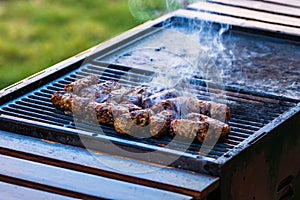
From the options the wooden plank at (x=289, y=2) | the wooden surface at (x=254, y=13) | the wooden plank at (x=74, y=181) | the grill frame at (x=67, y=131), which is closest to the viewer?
the wooden plank at (x=74, y=181)

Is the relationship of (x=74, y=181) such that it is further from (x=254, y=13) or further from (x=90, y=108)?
(x=254, y=13)

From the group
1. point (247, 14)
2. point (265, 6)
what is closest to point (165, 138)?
point (247, 14)

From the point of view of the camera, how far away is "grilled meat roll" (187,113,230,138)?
10.0 feet

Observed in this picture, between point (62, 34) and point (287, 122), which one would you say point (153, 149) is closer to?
point (287, 122)

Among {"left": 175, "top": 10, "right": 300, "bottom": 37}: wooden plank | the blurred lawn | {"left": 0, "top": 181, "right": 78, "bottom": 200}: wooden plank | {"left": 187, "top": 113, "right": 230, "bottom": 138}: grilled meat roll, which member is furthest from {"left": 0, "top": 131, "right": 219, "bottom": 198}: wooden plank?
the blurred lawn

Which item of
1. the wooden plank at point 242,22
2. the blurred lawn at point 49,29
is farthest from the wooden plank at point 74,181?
the blurred lawn at point 49,29

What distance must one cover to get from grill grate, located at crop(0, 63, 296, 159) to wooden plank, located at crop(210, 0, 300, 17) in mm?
1221

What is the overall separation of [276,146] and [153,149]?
57 centimetres

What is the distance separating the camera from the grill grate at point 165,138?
3086 mm

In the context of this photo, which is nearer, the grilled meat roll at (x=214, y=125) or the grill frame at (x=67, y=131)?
the grill frame at (x=67, y=131)

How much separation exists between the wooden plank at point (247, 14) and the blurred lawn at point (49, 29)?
164cm

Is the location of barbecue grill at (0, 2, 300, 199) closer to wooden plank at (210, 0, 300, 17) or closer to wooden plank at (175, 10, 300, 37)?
wooden plank at (175, 10, 300, 37)

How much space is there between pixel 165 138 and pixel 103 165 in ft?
1.07

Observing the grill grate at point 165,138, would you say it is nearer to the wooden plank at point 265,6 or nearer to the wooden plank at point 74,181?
the wooden plank at point 74,181
